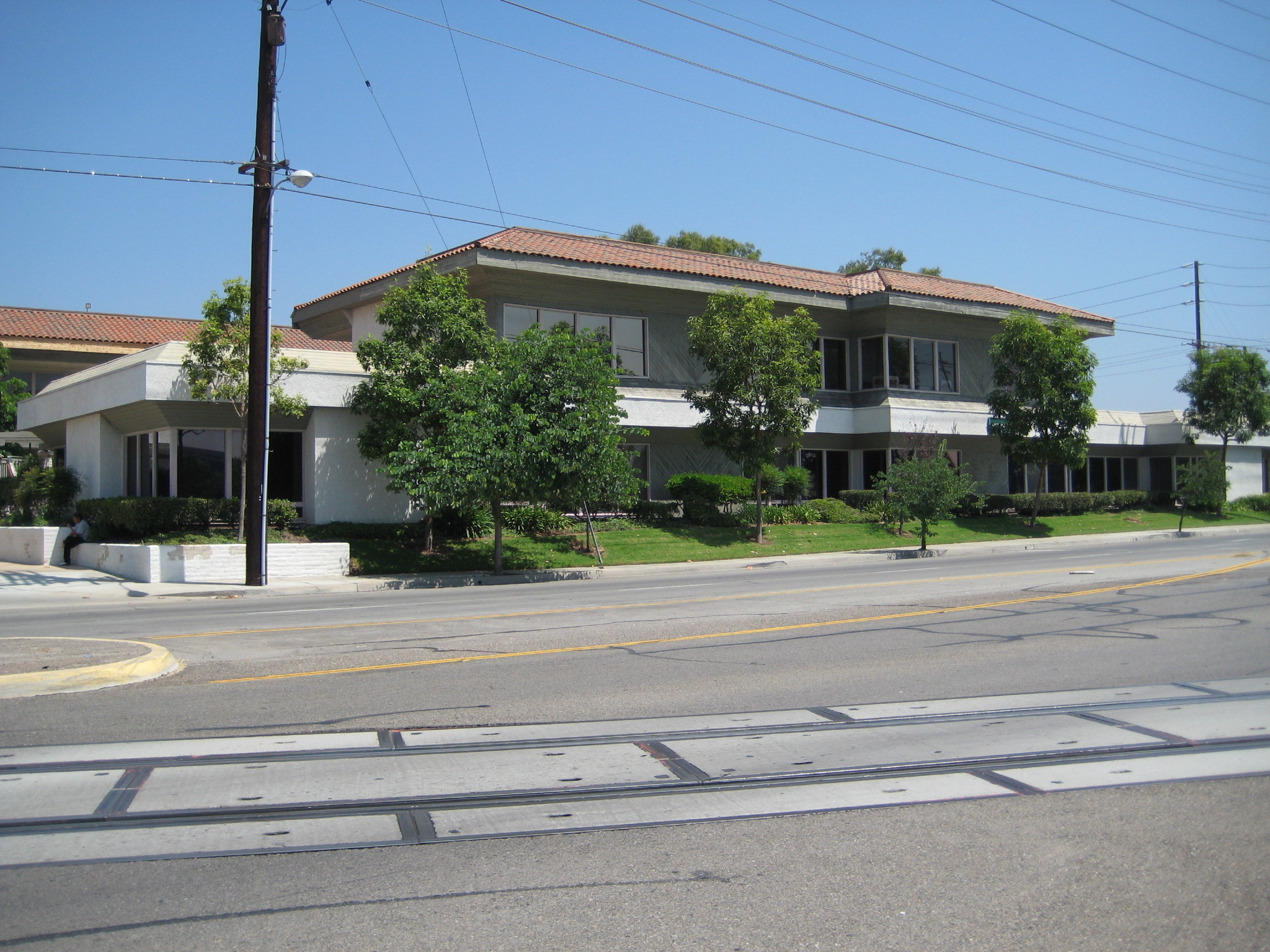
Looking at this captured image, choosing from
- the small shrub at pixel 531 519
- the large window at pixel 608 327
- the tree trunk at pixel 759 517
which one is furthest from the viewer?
the large window at pixel 608 327

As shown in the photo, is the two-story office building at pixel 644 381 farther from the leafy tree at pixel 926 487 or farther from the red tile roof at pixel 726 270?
the leafy tree at pixel 926 487

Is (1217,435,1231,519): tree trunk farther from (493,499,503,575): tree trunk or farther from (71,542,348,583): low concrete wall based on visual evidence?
(71,542,348,583): low concrete wall

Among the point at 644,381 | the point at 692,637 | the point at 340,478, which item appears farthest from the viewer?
the point at 644,381

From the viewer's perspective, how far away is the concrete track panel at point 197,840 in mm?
4758

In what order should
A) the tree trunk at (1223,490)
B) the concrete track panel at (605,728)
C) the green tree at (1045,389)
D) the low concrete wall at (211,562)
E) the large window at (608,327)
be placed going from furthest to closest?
the tree trunk at (1223,490) → the green tree at (1045,389) → the large window at (608,327) → the low concrete wall at (211,562) → the concrete track panel at (605,728)

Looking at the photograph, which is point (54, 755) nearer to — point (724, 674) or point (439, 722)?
point (439, 722)

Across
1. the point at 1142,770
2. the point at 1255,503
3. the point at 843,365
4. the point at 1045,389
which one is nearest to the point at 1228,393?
the point at 1255,503

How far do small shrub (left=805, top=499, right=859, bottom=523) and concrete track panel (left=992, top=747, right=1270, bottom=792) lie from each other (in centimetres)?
2613

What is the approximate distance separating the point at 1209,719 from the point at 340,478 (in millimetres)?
20877

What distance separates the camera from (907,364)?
36.6 m

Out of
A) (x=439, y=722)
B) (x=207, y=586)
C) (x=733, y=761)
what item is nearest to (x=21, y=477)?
(x=207, y=586)

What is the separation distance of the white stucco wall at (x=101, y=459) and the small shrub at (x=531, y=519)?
407 inches

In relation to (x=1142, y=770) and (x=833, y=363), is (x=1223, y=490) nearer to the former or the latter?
(x=833, y=363)

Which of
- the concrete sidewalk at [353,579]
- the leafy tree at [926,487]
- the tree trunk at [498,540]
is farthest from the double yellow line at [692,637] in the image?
the tree trunk at [498,540]
